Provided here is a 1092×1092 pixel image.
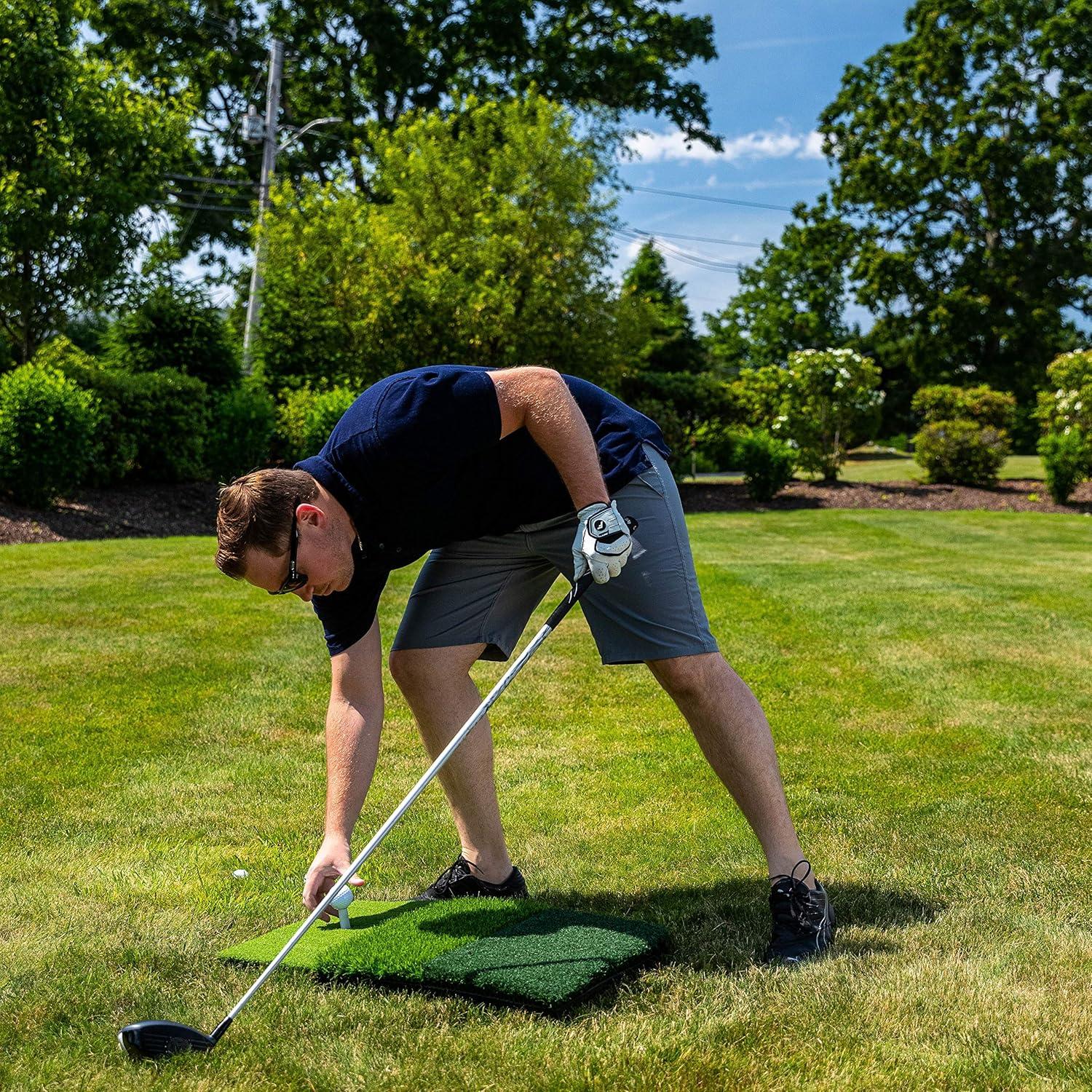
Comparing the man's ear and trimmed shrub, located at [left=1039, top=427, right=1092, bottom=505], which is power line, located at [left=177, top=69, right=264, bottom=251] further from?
the man's ear

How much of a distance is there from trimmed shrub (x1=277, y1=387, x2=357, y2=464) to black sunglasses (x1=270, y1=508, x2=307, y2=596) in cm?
1055

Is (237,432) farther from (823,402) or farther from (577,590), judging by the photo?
(577,590)

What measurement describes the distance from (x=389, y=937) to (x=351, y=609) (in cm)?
89

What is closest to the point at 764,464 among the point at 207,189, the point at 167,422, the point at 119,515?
the point at 167,422

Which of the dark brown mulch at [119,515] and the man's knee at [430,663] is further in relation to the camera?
the dark brown mulch at [119,515]

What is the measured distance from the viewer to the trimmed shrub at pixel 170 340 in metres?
14.9

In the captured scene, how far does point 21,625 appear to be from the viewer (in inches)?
299

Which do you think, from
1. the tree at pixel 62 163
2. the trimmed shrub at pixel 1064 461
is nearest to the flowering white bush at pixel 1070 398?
the trimmed shrub at pixel 1064 461

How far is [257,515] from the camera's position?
2.94m

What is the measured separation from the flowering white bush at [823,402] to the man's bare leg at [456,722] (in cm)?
1541

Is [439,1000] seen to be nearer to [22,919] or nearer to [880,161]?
[22,919]

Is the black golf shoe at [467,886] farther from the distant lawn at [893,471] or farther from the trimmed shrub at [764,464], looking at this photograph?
the distant lawn at [893,471]

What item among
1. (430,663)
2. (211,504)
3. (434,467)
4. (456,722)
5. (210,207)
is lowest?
(211,504)

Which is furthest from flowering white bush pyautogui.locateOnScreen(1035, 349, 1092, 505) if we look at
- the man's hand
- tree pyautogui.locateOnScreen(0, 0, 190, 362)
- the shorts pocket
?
the man's hand
